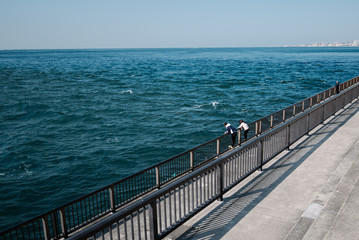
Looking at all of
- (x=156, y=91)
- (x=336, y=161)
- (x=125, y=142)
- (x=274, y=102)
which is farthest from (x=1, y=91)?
(x=336, y=161)

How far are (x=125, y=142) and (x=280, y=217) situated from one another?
2333 cm

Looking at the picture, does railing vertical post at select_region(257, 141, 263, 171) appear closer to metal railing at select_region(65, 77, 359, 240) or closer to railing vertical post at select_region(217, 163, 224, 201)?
metal railing at select_region(65, 77, 359, 240)

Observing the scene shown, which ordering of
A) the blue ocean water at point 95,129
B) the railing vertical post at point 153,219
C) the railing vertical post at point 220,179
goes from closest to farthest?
1. the railing vertical post at point 153,219
2. the railing vertical post at point 220,179
3. the blue ocean water at point 95,129

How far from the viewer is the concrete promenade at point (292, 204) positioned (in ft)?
19.2

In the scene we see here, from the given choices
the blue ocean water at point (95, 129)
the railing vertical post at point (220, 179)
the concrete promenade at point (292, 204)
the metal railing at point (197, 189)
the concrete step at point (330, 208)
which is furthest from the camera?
the blue ocean water at point (95, 129)

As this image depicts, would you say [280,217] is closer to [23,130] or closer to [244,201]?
[244,201]

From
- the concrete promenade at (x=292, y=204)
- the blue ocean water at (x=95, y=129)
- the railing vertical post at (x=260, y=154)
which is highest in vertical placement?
the railing vertical post at (x=260, y=154)

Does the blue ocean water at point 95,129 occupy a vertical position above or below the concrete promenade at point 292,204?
→ below

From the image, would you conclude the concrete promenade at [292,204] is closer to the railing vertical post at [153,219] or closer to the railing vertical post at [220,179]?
the railing vertical post at [220,179]

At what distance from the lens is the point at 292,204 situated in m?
6.96

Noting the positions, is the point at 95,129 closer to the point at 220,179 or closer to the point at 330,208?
the point at 220,179

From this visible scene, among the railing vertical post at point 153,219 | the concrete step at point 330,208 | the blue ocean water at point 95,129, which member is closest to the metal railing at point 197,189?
the railing vertical post at point 153,219

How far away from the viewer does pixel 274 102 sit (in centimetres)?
4738

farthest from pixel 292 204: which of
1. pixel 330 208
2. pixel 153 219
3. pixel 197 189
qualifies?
pixel 153 219
